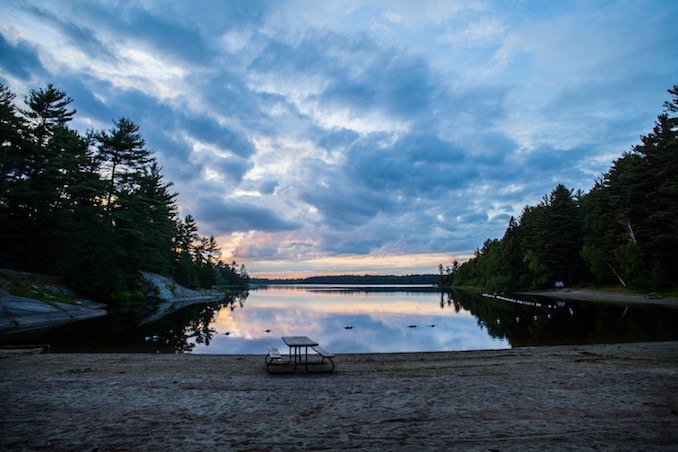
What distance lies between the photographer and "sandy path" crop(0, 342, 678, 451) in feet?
18.7

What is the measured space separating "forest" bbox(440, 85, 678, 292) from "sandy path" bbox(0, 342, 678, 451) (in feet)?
131

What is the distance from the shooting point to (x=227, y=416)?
22.8 ft

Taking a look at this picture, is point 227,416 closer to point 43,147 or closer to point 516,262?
point 43,147

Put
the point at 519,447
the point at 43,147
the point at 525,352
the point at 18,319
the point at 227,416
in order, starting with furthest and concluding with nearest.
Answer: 1. the point at 43,147
2. the point at 18,319
3. the point at 525,352
4. the point at 227,416
5. the point at 519,447

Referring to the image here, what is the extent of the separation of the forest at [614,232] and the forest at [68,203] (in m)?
60.5

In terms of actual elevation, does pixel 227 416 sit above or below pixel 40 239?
below

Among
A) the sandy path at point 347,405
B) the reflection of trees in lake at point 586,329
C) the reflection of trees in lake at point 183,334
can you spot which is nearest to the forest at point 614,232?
the reflection of trees in lake at point 586,329

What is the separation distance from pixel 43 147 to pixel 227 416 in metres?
48.8

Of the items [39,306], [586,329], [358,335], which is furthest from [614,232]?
[39,306]

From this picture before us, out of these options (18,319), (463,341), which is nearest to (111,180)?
(18,319)

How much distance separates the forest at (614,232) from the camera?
4681 cm

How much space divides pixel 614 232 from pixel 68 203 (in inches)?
3040

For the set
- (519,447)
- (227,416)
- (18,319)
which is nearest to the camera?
(519,447)

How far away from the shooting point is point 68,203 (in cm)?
4616
